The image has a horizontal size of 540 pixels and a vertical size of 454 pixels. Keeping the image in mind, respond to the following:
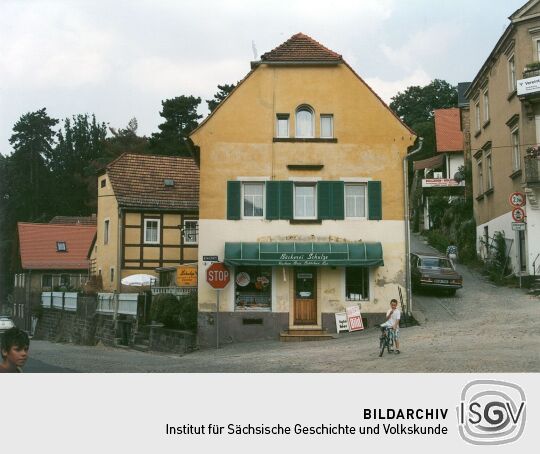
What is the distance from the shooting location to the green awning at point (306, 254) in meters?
12.1

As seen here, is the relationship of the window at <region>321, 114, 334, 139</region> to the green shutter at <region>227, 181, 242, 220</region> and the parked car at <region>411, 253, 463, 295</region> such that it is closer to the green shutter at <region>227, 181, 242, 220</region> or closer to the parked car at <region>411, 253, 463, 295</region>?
the green shutter at <region>227, 181, 242, 220</region>

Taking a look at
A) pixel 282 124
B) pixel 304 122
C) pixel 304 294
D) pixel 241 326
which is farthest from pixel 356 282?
pixel 282 124

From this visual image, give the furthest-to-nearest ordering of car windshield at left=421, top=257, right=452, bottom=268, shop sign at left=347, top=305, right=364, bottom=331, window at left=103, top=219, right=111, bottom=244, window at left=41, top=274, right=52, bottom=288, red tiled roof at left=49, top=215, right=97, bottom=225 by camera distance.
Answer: car windshield at left=421, top=257, right=452, bottom=268 → shop sign at left=347, top=305, right=364, bottom=331 → window at left=103, top=219, right=111, bottom=244 → window at left=41, top=274, right=52, bottom=288 → red tiled roof at left=49, top=215, right=97, bottom=225

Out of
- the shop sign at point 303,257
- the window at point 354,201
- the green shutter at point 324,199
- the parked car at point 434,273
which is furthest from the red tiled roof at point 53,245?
the parked car at point 434,273

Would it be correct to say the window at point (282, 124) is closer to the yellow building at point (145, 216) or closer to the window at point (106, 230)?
the yellow building at point (145, 216)

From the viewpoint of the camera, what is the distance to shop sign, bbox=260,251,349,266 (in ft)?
39.7

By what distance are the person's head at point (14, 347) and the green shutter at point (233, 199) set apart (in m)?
7.22

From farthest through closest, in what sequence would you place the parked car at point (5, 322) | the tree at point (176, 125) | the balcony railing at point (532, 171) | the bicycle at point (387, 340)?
the balcony railing at point (532, 171)
the tree at point (176, 125)
the bicycle at point (387, 340)
the parked car at point (5, 322)

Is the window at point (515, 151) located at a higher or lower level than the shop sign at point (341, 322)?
higher

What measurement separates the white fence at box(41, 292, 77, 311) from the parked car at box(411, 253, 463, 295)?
6153mm

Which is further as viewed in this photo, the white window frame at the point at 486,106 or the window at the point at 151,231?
the white window frame at the point at 486,106

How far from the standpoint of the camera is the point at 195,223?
1315cm
